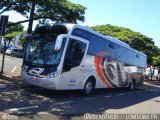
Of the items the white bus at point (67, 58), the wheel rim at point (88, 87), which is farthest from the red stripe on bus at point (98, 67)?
the wheel rim at point (88, 87)

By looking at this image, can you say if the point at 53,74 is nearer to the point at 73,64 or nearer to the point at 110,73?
the point at 73,64

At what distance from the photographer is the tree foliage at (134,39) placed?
39.6m

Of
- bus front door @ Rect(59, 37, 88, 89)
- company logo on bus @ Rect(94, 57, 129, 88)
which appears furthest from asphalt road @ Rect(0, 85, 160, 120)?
company logo on bus @ Rect(94, 57, 129, 88)

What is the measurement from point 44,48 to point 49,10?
194 inches

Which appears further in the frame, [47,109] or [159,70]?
[159,70]

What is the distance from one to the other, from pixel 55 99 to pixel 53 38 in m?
2.76

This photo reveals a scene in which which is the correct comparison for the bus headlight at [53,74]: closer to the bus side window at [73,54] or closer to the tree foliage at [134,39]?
the bus side window at [73,54]

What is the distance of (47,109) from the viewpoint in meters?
11.5

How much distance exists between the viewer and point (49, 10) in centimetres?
1948

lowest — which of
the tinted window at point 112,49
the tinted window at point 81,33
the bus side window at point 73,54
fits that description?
the bus side window at point 73,54

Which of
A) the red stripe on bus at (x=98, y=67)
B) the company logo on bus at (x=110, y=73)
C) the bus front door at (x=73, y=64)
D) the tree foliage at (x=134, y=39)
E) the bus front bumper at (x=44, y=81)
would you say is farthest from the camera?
the tree foliage at (x=134, y=39)

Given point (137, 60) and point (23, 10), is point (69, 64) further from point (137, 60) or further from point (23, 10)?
point (137, 60)

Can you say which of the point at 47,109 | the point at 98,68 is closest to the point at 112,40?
the point at 98,68

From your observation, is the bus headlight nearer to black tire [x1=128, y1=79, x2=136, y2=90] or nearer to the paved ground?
the paved ground
